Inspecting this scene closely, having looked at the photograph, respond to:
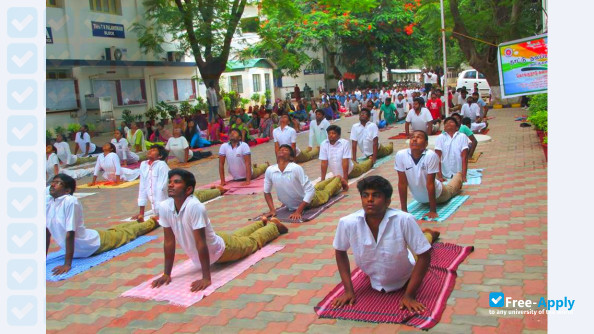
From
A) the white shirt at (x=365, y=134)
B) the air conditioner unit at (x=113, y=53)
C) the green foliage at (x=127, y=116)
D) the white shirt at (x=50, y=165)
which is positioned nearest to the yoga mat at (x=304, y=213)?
the white shirt at (x=365, y=134)

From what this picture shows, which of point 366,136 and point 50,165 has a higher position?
point 366,136

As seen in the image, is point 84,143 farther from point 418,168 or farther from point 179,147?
point 418,168

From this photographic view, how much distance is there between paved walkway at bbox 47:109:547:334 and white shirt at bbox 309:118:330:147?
15.1 feet

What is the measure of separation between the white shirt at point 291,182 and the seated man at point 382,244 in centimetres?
285

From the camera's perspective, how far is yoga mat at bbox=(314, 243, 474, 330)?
11.7ft

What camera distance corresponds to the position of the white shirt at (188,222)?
4406 mm

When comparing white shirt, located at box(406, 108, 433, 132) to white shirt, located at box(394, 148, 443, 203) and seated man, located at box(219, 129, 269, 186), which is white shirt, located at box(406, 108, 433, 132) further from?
white shirt, located at box(394, 148, 443, 203)

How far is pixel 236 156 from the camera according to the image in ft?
31.6

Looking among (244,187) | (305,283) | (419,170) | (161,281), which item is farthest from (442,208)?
(244,187)

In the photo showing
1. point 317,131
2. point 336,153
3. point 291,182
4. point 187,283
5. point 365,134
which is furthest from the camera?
point 317,131

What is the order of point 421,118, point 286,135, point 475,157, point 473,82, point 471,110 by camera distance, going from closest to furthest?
point 475,157
point 286,135
point 421,118
point 471,110
point 473,82

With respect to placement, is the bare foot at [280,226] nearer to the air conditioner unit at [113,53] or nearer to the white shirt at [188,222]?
the white shirt at [188,222]

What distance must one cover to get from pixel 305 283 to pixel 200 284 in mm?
895

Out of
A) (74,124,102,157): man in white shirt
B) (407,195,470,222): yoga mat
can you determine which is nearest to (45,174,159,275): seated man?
(407,195,470,222): yoga mat
